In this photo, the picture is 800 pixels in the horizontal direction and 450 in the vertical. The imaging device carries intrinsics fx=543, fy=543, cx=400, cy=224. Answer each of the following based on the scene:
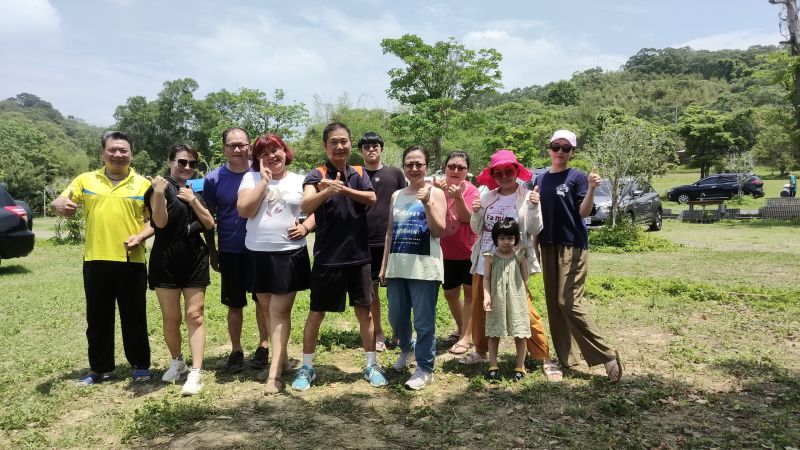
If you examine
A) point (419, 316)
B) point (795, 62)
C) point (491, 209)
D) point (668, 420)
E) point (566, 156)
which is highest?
point (795, 62)

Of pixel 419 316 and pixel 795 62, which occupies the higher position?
pixel 795 62

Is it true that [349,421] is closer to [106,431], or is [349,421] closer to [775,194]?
[106,431]

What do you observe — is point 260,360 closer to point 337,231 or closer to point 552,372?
point 337,231

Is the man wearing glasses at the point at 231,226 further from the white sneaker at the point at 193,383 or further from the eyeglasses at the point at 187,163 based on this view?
the white sneaker at the point at 193,383

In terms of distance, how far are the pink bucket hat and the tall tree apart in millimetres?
21696

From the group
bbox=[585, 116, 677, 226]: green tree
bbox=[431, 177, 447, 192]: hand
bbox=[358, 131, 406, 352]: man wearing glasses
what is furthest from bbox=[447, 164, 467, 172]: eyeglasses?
bbox=[585, 116, 677, 226]: green tree

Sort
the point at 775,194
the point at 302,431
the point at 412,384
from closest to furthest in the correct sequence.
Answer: the point at 302,431 → the point at 412,384 → the point at 775,194

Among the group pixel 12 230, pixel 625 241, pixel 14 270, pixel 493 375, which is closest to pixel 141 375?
pixel 493 375

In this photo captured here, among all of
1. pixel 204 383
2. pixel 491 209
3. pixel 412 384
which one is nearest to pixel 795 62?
pixel 491 209

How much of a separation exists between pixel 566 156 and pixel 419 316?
169 cm

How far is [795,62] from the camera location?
16531 millimetres

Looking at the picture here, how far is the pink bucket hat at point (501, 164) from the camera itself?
4.26 metres

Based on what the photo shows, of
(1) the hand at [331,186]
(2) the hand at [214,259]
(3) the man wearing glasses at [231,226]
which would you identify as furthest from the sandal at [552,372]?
(2) the hand at [214,259]

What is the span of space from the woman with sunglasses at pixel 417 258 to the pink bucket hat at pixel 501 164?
0.53 metres
